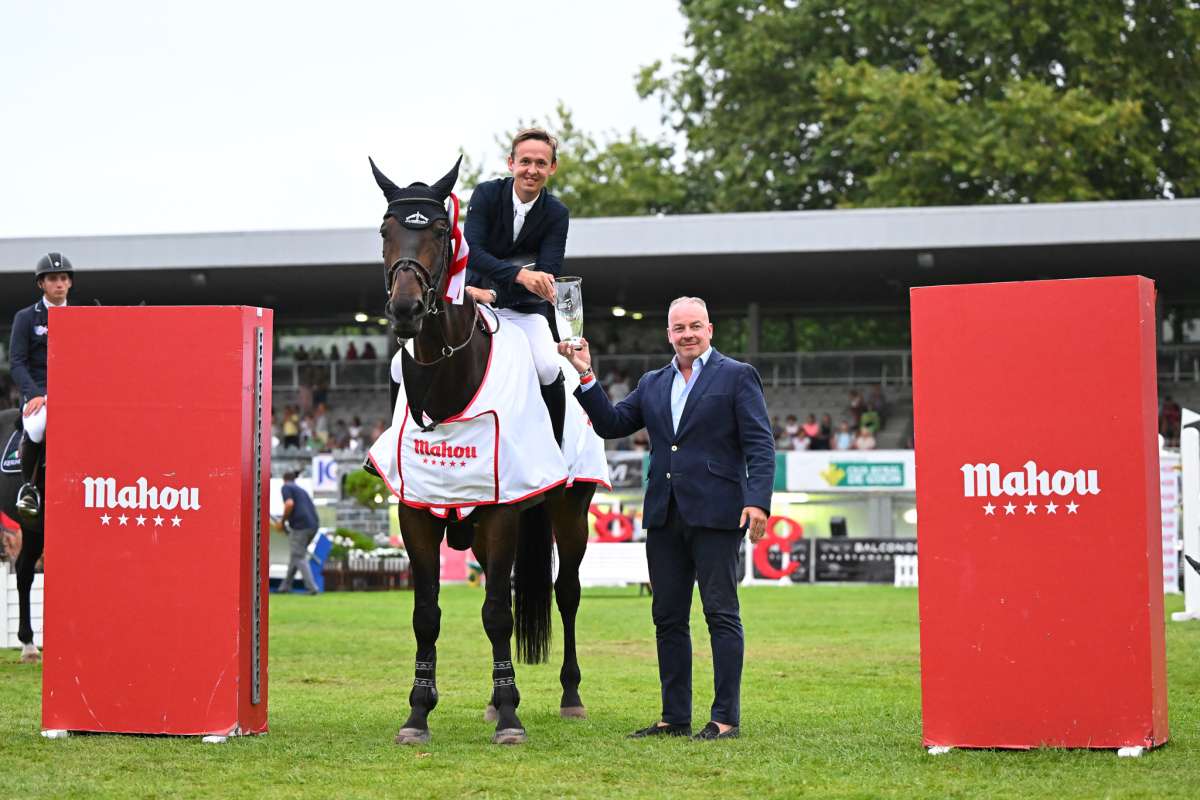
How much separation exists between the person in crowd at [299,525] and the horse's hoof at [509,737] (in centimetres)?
1690

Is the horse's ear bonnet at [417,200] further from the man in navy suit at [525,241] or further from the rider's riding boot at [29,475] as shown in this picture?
the rider's riding boot at [29,475]

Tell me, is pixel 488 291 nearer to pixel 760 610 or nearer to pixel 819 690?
pixel 819 690

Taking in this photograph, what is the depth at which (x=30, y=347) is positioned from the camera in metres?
10.8

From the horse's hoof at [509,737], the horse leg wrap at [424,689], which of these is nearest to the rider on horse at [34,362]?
the horse leg wrap at [424,689]

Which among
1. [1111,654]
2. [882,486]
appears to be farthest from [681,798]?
[882,486]

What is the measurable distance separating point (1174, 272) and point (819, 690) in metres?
26.9

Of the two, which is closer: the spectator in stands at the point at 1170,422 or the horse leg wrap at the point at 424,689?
the horse leg wrap at the point at 424,689

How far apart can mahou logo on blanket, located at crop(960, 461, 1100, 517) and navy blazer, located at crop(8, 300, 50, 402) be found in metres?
6.62

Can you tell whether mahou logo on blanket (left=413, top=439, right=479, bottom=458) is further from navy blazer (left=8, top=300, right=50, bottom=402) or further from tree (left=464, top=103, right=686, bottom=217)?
tree (left=464, top=103, right=686, bottom=217)

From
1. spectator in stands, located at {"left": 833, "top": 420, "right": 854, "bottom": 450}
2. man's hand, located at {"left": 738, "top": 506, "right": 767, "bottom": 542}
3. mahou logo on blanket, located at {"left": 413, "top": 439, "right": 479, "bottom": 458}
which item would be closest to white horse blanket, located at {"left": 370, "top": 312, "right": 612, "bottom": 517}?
mahou logo on blanket, located at {"left": 413, "top": 439, "right": 479, "bottom": 458}

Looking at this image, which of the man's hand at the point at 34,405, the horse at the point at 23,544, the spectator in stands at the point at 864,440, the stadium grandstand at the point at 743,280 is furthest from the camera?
the spectator in stands at the point at 864,440

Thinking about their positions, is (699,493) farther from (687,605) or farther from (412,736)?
(412,736)

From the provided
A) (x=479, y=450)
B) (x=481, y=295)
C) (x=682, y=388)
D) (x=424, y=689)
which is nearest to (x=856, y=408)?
(x=682, y=388)

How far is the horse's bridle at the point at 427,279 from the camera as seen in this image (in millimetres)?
6973
